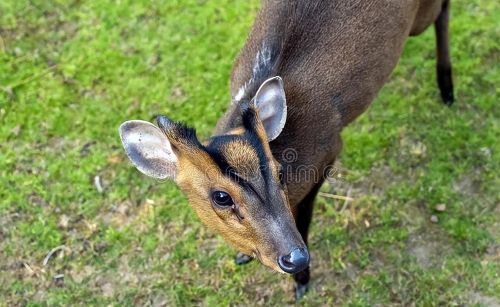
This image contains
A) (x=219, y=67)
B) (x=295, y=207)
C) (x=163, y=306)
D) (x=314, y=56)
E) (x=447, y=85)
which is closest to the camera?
(x=314, y=56)

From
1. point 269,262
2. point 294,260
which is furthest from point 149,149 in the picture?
point 294,260

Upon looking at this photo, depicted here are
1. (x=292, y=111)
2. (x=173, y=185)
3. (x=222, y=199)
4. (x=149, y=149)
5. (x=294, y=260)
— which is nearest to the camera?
(x=294, y=260)

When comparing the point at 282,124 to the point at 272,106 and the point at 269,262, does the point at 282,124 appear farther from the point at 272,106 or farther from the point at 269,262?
the point at 269,262

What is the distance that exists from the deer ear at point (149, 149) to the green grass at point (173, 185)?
163 cm

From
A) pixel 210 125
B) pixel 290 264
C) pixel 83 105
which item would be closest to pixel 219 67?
pixel 210 125

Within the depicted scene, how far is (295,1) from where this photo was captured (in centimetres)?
452

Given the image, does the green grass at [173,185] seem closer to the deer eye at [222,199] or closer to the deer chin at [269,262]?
the deer chin at [269,262]

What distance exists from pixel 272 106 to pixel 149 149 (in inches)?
30.1

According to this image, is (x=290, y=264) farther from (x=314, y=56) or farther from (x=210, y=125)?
(x=210, y=125)

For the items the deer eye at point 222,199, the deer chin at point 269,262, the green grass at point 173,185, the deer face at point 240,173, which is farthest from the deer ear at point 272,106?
the green grass at point 173,185

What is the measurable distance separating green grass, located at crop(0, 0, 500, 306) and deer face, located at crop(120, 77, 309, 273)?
1.62 meters

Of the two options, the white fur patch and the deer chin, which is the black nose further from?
the white fur patch

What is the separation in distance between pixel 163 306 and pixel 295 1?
2506mm

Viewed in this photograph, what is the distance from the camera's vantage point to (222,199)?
3.75 metres
